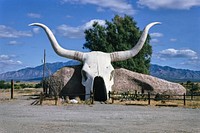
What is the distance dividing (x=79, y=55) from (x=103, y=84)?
3636 millimetres

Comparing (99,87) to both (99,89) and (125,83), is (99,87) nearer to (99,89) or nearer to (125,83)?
(99,89)

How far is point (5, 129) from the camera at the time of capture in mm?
13336

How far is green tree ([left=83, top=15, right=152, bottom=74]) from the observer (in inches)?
1891

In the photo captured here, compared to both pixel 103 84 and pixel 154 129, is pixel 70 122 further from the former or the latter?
pixel 103 84

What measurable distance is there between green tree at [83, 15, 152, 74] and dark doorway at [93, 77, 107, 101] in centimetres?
1671

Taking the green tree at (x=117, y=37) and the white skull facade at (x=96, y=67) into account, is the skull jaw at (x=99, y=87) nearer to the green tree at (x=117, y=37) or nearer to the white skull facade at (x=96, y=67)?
the white skull facade at (x=96, y=67)

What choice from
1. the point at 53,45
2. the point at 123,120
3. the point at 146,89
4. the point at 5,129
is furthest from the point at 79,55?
the point at 5,129

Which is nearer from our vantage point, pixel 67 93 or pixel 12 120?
pixel 12 120

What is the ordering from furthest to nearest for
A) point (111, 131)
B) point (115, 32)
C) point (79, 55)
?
1. point (115, 32)
2. point (79, 55)
3. point (111, 131)

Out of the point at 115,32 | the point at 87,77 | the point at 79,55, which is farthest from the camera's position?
the point at 115,32

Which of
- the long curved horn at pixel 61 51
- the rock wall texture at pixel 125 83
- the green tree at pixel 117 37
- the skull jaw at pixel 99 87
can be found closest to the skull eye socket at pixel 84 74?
the skull jaw at pixel 99 87

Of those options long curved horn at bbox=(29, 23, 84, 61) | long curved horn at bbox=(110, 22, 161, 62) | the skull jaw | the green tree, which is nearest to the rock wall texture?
long curved horn at bbox=(29, 23, 84, 61)

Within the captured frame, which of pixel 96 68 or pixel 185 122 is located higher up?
pixel 96 68

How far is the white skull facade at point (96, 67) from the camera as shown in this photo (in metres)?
29.6
